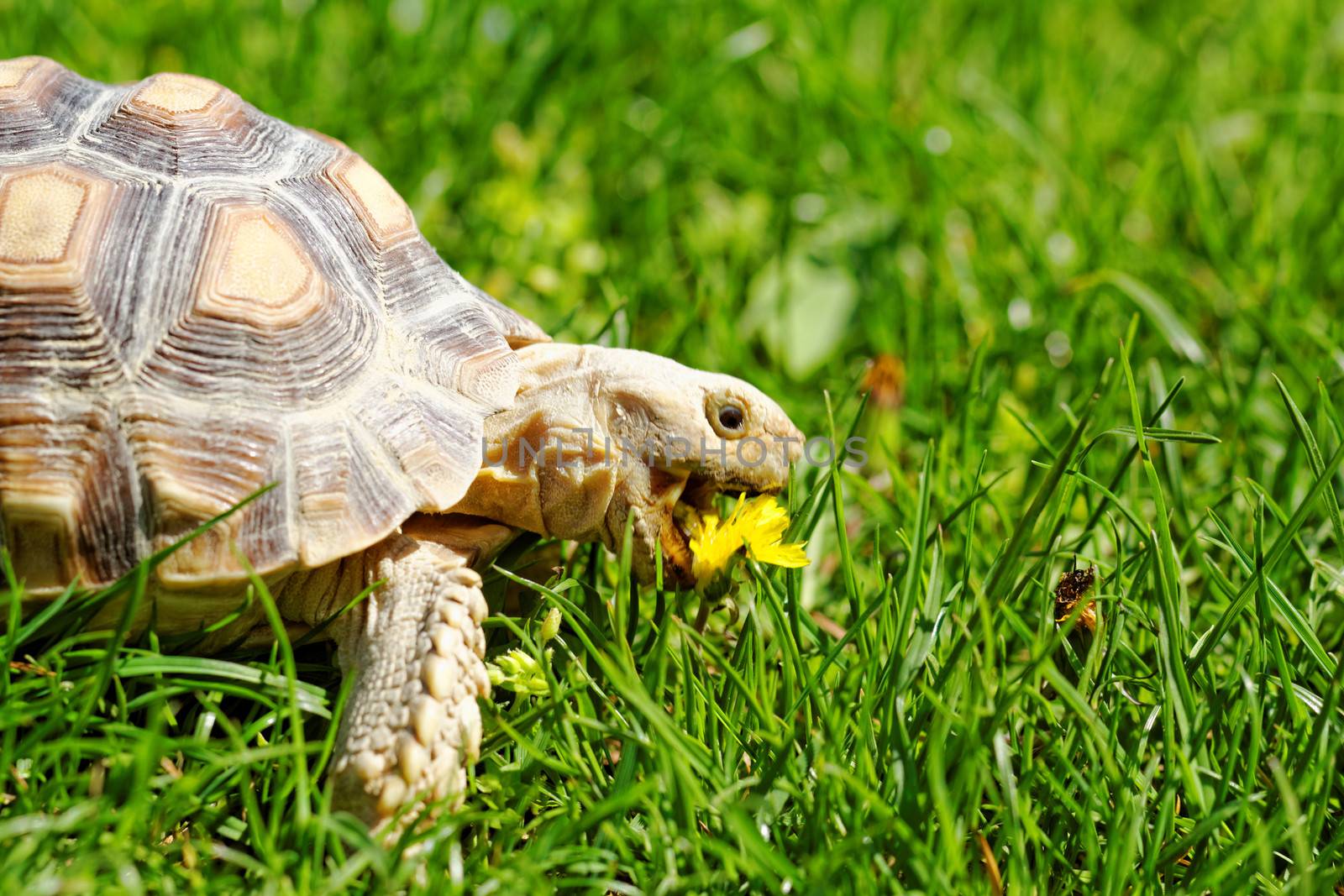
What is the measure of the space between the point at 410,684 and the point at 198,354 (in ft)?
2.36

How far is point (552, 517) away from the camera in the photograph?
7.61 ft

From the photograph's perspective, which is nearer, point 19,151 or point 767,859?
point 767,859

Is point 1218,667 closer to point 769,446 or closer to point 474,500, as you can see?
point 769,446

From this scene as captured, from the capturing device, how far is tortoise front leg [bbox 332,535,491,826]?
1.90m

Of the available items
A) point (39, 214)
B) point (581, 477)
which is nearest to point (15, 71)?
point (39, 214)

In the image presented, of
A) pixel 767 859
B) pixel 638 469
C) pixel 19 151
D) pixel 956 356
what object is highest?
pixel 19 151

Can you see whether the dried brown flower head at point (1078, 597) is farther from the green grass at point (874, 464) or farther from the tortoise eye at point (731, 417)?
the tortoise eye at point (731, 417)

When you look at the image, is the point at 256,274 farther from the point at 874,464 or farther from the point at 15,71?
the point at 874,464

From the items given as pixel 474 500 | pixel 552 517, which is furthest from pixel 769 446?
pixel 474 500

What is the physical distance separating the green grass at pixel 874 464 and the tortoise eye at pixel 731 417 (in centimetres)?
22

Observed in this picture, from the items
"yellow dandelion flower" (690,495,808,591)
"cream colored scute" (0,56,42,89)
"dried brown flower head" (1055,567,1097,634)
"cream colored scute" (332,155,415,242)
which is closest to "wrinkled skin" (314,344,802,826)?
"yellow dandelion flower" (690,495,808,591)

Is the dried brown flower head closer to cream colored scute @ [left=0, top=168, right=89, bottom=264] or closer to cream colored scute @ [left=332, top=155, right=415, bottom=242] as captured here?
cream colored scute @ [left=332, top=155, right=415, bottom=242]

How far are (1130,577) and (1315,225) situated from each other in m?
2.25

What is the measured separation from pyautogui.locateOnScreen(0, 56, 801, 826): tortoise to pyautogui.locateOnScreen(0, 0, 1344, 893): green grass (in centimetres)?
13
